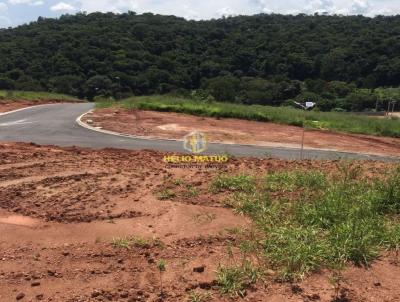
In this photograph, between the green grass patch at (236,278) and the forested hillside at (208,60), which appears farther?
the forested hillside at (208,60)

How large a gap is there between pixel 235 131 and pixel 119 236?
1272cm

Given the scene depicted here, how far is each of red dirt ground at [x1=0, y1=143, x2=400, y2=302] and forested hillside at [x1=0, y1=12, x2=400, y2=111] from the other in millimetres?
32584

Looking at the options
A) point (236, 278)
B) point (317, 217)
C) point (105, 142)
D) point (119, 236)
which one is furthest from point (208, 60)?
point (236, 278)

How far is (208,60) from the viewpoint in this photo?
66125 millimetres

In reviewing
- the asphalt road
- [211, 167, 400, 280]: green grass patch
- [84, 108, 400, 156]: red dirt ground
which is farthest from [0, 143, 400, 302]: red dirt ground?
[84, 108, 400, 156]: red dirt ground

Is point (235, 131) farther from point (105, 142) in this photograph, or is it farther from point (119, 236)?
point (119, 236)

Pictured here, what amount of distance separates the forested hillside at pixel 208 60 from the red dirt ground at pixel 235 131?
2029 centimetres

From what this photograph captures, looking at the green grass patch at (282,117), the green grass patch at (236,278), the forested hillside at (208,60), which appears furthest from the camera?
the forested hillside at (208,60)

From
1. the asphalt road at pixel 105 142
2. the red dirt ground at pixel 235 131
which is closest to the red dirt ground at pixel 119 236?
the asphalt road at pixel 105 142

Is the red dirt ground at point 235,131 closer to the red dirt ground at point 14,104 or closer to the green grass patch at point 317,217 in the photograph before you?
the red dirt ground at point 14,104

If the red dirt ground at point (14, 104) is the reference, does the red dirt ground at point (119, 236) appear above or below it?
above

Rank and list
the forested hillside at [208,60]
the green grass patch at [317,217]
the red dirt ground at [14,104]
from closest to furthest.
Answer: the green grass patch at [317,217] < the red dirt ground at [14,104] < the forested hillside at [208,60]

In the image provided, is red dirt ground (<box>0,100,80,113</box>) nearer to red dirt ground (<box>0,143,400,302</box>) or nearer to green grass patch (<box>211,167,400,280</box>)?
red dirt ground (<box>0,143,400,302</box>)

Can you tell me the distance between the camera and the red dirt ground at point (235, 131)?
16.8 meters
